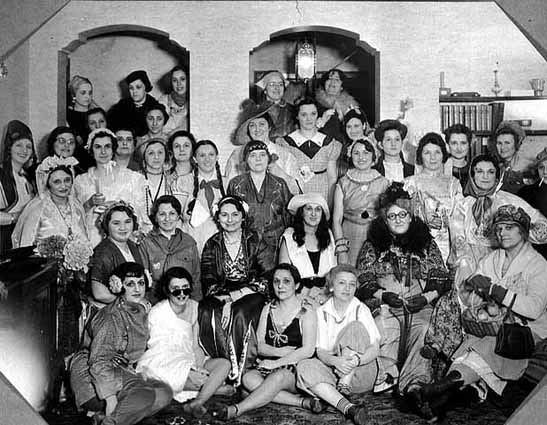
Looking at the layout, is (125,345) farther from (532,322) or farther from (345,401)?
(532,322)

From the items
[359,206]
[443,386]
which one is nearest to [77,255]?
[359,206]

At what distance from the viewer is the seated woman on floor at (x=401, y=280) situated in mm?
4508

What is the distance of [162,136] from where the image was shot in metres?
4.75

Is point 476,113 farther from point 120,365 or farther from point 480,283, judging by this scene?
point 120,365

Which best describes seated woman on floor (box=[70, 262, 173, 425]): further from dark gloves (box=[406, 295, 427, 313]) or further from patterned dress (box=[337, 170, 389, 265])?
dark gloves (box=[406, 295, 427, 313])

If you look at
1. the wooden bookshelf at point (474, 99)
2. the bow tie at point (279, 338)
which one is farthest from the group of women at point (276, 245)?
the wooden bookshelf at point (474, 99)

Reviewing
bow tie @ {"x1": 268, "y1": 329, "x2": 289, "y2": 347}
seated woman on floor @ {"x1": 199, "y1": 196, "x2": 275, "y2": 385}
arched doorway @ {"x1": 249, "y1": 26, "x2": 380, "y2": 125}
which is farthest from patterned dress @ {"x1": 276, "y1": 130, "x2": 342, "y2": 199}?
bow tie @ {"x1": 268, "y1": 329, "x2": 289, "y2": 347}

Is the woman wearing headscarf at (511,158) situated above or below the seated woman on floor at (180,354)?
above

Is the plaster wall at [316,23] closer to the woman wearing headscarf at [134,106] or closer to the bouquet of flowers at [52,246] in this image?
the woman wearing headscarf at [134,106]

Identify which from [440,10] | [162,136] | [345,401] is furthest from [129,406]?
[440,10]

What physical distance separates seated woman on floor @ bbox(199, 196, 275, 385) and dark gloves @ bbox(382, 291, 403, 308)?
2.04 feet

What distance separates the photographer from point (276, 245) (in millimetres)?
4637

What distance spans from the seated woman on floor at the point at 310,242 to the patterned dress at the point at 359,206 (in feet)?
0.38

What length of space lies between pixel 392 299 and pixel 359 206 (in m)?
0.54
